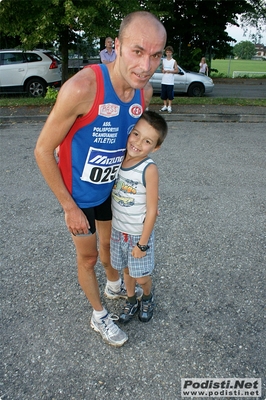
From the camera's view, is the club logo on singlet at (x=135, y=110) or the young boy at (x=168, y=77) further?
the young boy at (x=168, y=77)

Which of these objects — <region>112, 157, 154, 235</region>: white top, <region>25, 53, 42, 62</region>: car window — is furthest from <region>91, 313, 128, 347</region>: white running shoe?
<region>25, 53, 42, 62</region>: car window

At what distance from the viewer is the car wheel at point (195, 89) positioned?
13.8m

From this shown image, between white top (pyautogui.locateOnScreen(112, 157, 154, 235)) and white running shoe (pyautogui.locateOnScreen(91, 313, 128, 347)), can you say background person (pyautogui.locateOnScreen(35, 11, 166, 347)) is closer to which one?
white top (pyautogui.locateOnScreen(112, 157, 154, 235))

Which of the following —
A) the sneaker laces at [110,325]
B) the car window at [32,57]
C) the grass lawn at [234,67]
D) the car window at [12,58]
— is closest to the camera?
the sneaker laces at [110,325]

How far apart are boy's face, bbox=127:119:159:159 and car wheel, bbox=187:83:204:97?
12.5m

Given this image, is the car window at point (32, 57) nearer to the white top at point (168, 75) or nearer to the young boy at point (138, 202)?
the white top at point (168, 75)

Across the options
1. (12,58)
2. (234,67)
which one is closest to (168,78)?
(12,58)

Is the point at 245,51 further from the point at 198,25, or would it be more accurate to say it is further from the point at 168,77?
the point at 168,77

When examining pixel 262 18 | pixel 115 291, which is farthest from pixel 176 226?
pixel 262 18

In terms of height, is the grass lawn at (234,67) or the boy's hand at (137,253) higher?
the grass lawn at (234,67)

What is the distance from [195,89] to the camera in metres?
13.9

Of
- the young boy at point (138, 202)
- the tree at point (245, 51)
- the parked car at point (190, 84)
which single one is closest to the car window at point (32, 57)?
the parked car at point (190, 84)

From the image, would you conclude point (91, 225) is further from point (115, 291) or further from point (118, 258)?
point (115, 291)

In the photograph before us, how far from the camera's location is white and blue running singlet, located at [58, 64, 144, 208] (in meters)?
1.84
